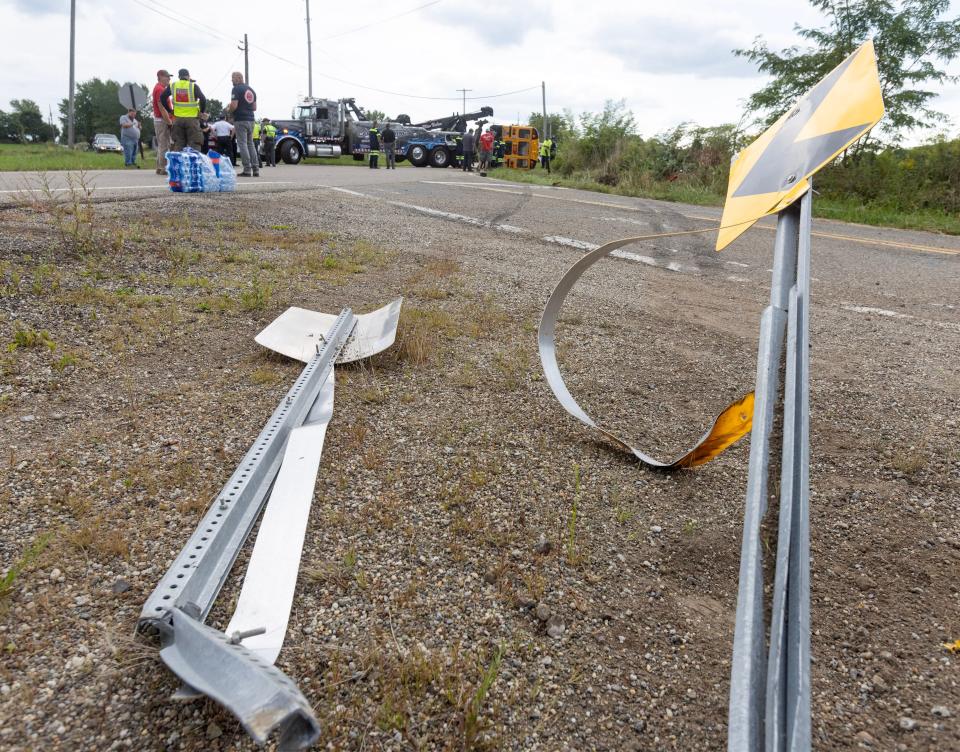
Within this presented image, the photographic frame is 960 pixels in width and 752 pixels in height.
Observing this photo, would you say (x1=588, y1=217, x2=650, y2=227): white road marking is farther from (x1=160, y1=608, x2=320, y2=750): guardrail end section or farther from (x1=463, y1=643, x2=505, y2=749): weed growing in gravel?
(x1=160, y1=608, x2=320, y2=750): guardrail end section

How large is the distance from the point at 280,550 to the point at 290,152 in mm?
22995

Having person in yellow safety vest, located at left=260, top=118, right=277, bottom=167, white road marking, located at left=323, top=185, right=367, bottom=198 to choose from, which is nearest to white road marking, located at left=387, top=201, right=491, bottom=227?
white road marking, located at left=323, top=185, right=367, bottom=198

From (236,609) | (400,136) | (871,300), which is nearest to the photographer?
(236,609)

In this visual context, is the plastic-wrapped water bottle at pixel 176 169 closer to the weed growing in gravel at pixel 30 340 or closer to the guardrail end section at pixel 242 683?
the weed growing in gravel at pixel 30 340

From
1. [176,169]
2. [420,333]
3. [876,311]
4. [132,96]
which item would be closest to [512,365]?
[420,333]

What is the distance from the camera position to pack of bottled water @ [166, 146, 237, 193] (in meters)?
7.93

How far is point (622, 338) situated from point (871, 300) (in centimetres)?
262

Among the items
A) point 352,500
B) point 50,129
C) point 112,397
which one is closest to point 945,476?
point 352,500

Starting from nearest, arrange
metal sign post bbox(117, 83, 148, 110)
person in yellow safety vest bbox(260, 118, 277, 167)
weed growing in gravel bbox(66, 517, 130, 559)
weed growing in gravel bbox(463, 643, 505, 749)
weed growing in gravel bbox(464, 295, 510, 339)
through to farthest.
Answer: weed growing in gravel bbox(463, 643, 505, 749) → weed growing in gravel bbox(66, 517, 130, 559) → weed growing in gravel bbox(464, 295, 510, 339) → metal sign post bbox(117, 83, 148, 110) → person in yellow safety vest bbox(260, 118, 277, 167)

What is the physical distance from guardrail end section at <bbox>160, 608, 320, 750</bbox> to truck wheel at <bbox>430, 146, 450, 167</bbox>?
2756 cm

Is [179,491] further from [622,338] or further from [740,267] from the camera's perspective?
[740,267]

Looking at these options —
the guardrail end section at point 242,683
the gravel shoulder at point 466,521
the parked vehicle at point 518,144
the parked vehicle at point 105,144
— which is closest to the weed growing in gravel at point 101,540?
the gravel shoulder at point 466,521

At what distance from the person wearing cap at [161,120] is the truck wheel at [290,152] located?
1192 cm

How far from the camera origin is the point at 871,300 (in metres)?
5.26
